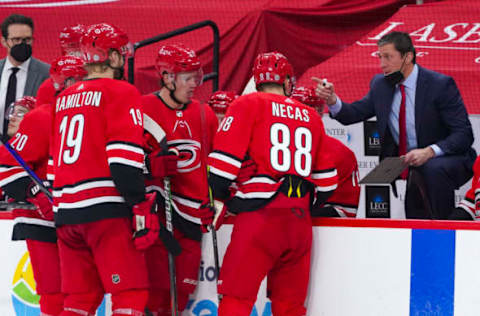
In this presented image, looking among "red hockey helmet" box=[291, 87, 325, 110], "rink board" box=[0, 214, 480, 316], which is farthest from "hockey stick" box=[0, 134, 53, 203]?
"red hockey helmet" box=[291, 87, 325, 110]

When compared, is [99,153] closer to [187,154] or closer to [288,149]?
[187,154]

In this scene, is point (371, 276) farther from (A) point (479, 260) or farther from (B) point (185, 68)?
(B) point (185, 68)

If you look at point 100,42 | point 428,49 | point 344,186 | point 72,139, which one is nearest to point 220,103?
point 344,186

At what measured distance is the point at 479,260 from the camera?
3.19 m

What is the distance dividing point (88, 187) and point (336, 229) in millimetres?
1098

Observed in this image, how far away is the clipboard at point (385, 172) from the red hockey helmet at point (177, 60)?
0.99m

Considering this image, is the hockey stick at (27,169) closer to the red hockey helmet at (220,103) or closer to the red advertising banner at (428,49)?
the red hockey helmet at (220,103)

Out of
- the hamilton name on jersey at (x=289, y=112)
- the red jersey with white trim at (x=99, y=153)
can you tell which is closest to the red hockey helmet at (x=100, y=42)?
the red jersey with white trim at (x=99, y=153)

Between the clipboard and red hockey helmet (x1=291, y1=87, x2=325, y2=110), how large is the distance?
63cm

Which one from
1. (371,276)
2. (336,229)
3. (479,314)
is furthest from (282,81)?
(479,314)

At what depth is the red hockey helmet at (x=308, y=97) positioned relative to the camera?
4.23m

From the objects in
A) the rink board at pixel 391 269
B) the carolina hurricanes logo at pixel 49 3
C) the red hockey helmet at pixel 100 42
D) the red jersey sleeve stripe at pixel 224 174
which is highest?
the carolina hurricanes logo at pixel 49 3

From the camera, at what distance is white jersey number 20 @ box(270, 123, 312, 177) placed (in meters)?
3.15

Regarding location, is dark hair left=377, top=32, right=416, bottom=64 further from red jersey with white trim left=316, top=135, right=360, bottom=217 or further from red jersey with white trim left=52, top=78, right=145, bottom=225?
red jersey with white trim left=52, top=78, right=145, bottom=225
